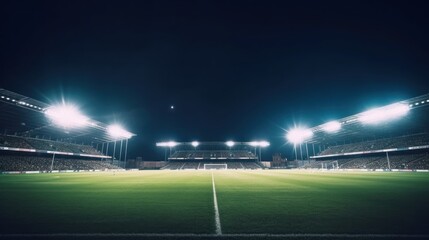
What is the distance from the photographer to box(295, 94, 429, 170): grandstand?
32750 mm

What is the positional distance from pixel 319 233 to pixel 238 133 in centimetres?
7603

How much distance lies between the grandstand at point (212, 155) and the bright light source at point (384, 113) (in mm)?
40175

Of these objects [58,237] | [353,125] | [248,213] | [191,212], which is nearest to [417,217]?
[248,213]

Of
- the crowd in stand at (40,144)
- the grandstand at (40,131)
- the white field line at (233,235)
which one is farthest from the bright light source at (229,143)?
the white field line at (233,235)

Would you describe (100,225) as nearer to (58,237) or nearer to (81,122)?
(58,237)

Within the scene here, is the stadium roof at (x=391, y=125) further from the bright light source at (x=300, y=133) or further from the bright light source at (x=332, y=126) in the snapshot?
the bright light source at (x=300, y=133)

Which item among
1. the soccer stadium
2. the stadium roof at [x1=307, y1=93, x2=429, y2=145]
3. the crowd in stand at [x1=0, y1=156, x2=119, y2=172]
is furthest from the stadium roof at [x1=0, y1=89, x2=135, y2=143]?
the stadium roof at [x1=307, y1=93, x2=429, y2=145]

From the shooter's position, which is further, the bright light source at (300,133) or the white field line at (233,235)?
the bright light source at (300,133)

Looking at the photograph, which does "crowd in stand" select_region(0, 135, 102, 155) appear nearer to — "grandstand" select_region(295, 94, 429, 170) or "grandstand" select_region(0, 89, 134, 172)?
"grandstand" select_region(0, 89, 134, 172)

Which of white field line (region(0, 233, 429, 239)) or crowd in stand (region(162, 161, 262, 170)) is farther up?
crowd in stand (region(162, 161, 262, 170))

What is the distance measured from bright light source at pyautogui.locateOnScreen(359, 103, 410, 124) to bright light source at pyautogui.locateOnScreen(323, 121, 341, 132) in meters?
5.78

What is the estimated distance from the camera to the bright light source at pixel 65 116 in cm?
3244

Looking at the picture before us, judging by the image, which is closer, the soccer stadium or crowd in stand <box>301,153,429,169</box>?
the soccer stadium

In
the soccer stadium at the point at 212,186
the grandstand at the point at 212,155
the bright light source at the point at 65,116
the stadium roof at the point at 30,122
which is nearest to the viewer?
the soccer stadium at the point at 212,186
